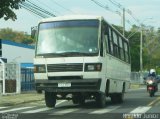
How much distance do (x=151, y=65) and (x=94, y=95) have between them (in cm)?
10366

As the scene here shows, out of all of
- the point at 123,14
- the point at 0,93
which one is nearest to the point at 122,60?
the point at 0,93

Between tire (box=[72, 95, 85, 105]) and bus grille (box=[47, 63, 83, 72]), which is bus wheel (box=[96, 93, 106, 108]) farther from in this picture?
bus grille (box=[47, 63, 83, 72])

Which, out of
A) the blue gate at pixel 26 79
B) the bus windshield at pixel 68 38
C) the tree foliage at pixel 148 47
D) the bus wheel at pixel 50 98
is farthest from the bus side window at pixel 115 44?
the tree foliage at pixel 148 47

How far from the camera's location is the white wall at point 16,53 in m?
50.6

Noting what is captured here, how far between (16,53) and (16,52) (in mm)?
133

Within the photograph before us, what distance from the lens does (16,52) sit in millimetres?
53062

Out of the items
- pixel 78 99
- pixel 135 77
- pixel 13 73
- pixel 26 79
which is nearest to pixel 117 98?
pixel 78 99

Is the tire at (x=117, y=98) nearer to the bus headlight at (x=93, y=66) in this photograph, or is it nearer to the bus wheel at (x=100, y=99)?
the bus wheel at (x=100, y=99)

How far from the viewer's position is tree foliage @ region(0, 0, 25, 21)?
1673 cm

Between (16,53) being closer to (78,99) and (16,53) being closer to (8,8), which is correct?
(78,99)

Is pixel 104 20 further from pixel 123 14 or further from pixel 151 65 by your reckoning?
pixel 151 65

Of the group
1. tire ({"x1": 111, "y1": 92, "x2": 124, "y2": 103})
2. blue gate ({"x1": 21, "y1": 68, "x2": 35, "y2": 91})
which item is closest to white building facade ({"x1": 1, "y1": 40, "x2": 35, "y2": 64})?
blue gate ({"x1": 21, "y1": 68, "x2": 35, "y2": 91})

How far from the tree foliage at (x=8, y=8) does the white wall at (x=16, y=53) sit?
102 feet

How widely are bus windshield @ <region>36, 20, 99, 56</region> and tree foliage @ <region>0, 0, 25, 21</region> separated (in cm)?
455
